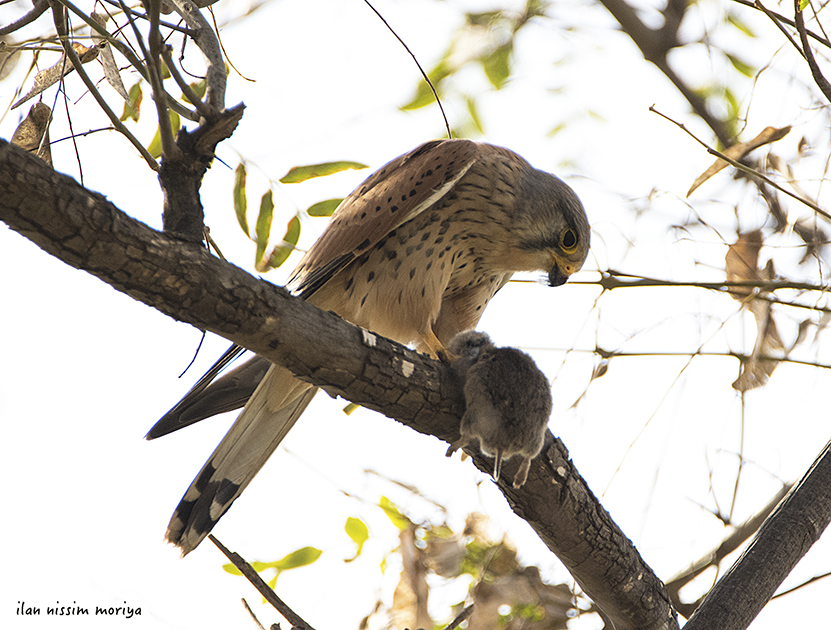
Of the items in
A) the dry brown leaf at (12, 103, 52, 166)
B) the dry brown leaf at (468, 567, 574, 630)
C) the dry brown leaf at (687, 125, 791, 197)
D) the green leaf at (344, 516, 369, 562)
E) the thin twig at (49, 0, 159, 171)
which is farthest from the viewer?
the green leaf at (344, 516, 369, 562)

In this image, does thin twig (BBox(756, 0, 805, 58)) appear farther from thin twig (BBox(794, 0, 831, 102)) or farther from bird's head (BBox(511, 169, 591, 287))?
bird's head (BBox(511, 169, 591, 287))

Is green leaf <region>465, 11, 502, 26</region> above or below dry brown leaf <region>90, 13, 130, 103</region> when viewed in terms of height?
above

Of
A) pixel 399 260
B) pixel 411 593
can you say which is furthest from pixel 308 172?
pixel 411 593

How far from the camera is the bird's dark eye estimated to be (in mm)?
2859

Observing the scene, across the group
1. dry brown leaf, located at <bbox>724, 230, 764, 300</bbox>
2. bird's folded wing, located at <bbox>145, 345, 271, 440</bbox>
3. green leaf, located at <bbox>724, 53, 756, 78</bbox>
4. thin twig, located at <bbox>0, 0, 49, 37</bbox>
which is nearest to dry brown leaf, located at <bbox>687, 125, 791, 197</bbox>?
dry brown leaf, located at <bbox>724, 230, 764, 300</bbox>

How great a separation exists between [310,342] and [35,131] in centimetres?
85

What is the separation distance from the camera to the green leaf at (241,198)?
97.1 inches

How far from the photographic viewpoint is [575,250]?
2.88 m

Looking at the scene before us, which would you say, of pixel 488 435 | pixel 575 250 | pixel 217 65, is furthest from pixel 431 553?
pixel 217 65

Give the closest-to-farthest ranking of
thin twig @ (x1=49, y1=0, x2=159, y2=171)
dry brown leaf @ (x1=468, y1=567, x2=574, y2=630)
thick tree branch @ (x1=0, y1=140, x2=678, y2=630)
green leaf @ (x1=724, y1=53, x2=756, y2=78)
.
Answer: thick tree branch @ (x1=0, y1=140, x2=678, y2=630) → thin twig @ (x1=49, y1=0, x2=159, y2=171) → dry brown leaf @ (x1=468, y1=567, x2=574, y2=630) → green leaf @ (x1=724, y1=53, x2=756, y2=78)

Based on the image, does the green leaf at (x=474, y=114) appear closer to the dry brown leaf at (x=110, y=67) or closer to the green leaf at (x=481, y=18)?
the green leaf at (x=481, y=18)

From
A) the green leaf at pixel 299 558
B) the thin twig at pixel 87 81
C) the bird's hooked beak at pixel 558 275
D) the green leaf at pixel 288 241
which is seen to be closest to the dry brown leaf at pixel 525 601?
the green leaf at pixel 299 558

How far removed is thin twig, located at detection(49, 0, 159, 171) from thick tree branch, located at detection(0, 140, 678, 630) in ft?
1.18

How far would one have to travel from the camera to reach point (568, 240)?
2.88 meters
